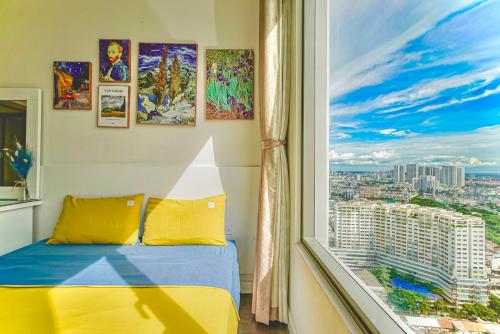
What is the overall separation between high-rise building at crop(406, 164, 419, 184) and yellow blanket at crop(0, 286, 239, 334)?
0.88 meters

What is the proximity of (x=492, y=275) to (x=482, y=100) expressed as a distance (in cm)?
33

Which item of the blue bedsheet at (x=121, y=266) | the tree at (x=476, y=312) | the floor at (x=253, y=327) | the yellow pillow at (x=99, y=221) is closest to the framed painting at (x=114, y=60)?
the yellow pillow at (x=99, y=221)

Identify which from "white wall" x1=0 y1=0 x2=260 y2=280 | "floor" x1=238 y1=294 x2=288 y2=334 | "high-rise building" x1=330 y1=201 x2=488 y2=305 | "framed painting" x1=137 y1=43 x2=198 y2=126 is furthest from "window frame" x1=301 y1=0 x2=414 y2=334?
"framed painting" x1=137 y1=43 x2=198 y2=126

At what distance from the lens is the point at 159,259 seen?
201 cm

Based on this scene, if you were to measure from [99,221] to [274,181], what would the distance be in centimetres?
148

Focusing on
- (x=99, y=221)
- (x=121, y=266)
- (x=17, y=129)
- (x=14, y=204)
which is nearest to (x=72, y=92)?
(x=17, y=129)

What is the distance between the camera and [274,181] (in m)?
2.31

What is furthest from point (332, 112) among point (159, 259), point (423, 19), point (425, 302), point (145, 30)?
point (145, 30)

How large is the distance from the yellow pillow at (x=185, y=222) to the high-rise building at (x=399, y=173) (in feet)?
5.68

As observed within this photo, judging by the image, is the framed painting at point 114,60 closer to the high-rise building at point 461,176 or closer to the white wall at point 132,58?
the white wall at point 132,58

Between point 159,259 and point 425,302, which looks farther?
point 159,259

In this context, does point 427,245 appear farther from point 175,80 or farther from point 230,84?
point 175,80

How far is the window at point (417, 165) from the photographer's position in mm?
570

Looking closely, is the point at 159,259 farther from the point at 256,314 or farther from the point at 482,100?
the point at 482,100
